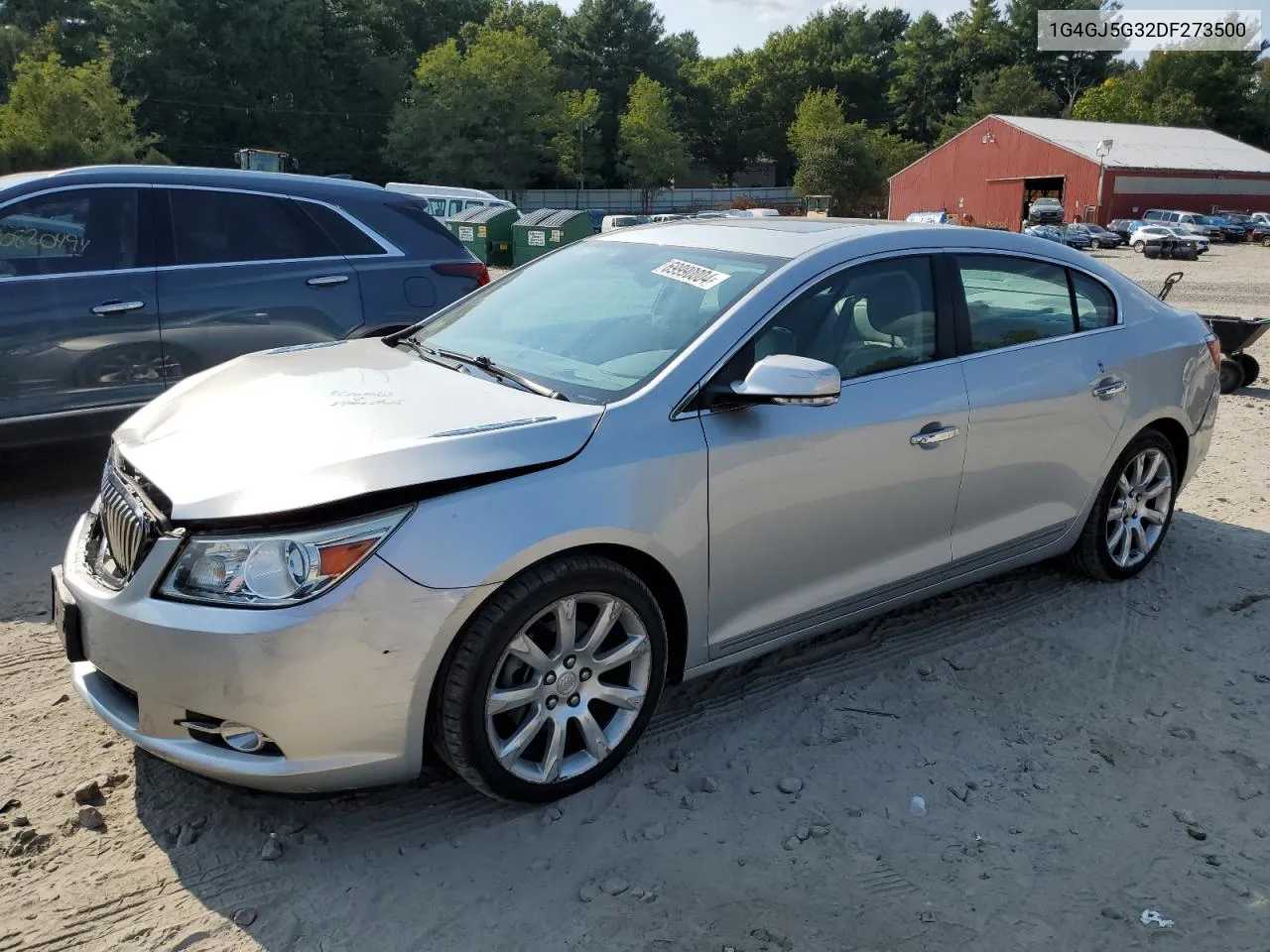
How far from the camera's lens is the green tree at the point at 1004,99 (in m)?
76.1

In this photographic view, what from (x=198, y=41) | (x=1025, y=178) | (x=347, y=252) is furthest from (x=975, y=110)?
(x=347, y=252)

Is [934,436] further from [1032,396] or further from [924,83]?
[924,83]

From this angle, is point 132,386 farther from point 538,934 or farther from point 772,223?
point 538,934

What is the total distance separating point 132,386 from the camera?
550 cm

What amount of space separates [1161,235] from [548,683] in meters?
39.9

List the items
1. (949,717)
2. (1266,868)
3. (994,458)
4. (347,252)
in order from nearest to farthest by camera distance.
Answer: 1. (1266,868)
2. (949,717)
3. (994,458)
4. (347,252)

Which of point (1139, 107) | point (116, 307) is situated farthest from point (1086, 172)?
point (116, 307)

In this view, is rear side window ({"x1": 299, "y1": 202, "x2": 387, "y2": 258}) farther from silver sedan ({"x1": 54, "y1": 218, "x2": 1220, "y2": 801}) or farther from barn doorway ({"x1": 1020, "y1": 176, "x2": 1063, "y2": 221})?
barn doorway ({"x1": 1020, "y1": 176, "x2": 1063, "y2": 221})

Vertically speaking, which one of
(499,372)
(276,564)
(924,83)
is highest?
(924,83)

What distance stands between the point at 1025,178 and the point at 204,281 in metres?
58.2

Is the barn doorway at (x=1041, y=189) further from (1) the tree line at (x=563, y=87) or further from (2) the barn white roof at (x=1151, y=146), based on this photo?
(1) the tree line at (x=563, y=87)

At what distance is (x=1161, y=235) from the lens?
120 ft

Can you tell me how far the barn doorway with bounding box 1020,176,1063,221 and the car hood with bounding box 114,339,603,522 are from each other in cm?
5749

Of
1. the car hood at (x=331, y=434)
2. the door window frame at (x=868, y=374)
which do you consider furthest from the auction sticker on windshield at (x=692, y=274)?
the car hood at (x=331, y=434)
